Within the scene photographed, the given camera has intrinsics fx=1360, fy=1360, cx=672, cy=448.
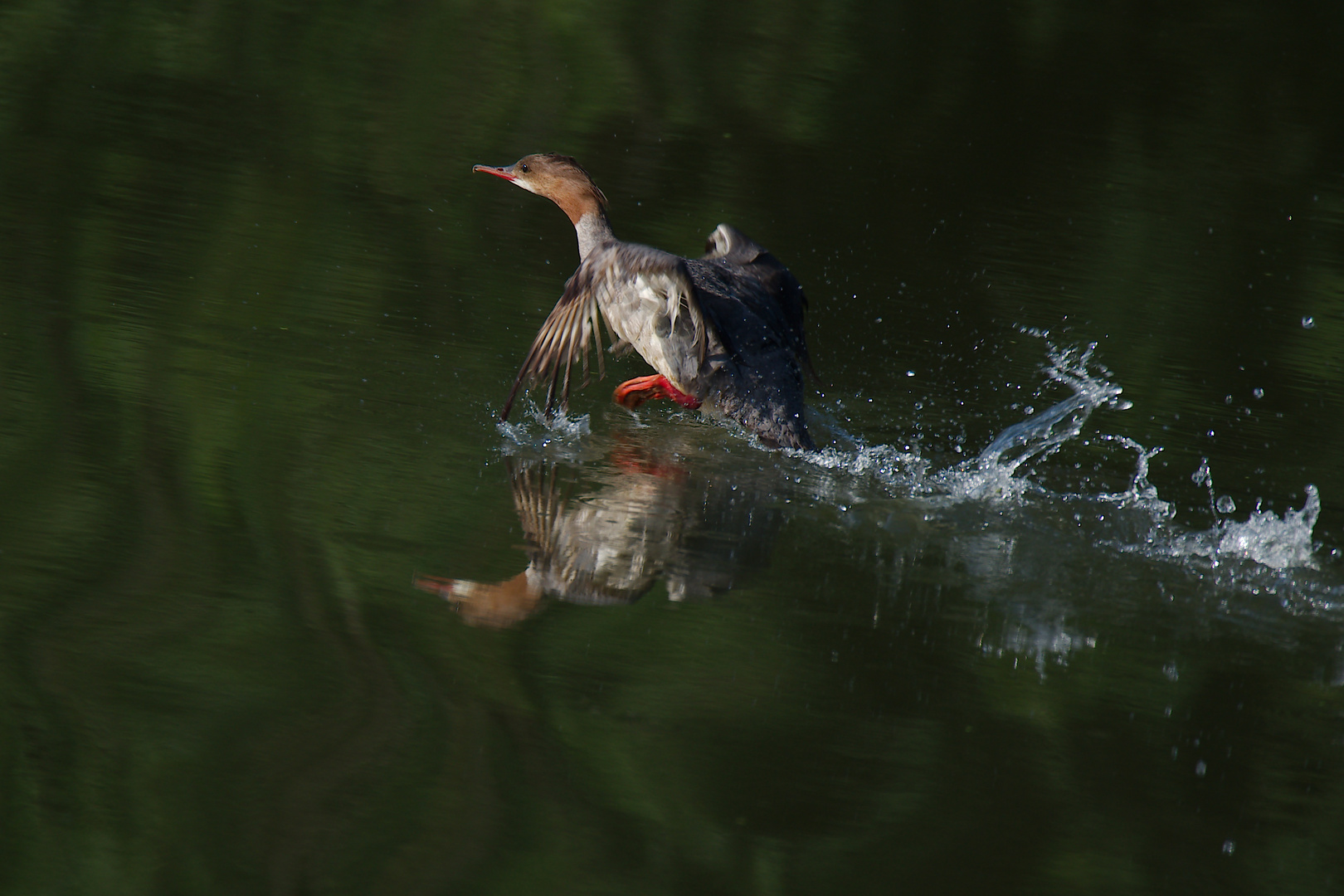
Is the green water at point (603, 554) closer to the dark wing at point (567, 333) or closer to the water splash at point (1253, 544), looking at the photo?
the water splash at point (1253, 544)

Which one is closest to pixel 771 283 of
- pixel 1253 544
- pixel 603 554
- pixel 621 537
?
pixel 621 537

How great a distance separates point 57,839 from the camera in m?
3.12

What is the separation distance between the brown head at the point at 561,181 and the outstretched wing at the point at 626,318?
1.04m

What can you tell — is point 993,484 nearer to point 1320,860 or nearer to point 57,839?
point 1320,860

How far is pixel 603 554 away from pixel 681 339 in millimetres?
1571

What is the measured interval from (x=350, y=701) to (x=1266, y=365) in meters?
6.21

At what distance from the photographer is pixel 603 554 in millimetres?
4562

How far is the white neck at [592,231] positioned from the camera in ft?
22.2

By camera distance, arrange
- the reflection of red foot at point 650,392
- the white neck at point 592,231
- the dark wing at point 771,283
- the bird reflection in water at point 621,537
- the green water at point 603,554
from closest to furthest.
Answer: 1. the green water at point 603,554
2. the bird reflection in water at point 621,537
3. the reflection of red foot at point 650,392
4. the dark wing at point 771,283
5. the white neck at point 592,231

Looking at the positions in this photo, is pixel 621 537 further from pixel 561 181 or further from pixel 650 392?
pixel 561 181

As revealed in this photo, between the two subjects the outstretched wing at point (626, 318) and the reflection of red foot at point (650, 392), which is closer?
the outstretched wing at point (626, 318)

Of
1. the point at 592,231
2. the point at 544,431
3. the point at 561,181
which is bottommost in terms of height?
the point at 544,431

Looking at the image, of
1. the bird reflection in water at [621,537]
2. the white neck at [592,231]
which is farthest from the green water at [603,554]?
the white neck at [592,231]

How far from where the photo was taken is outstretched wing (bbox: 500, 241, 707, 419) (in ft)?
18.7
